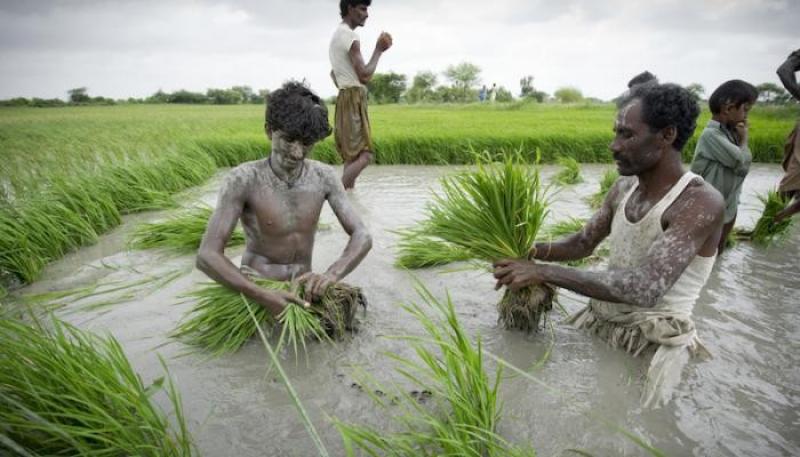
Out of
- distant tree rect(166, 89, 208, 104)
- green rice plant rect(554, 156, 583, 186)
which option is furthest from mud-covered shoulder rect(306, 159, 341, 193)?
distant tree rect(166, 89, 208, 104)

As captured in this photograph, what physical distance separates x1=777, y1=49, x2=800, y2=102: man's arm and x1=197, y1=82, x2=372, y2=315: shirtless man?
158 inches

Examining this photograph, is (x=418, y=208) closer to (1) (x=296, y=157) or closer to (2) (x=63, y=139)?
(1) (x=296, y=157)

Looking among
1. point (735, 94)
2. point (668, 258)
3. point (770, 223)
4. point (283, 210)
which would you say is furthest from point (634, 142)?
point (770, 223)

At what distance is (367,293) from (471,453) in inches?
64.2

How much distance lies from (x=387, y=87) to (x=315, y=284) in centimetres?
3946

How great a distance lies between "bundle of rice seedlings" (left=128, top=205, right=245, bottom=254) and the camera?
145 inches

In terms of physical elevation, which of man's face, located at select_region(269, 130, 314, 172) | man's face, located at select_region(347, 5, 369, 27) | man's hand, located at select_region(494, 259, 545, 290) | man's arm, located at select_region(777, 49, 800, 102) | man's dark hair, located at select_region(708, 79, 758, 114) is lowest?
man's hand, located at select_region(494, 259, 545, 290)

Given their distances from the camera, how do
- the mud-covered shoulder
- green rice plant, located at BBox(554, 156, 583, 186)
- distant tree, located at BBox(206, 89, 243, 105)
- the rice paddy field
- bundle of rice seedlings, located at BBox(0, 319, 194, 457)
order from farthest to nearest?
Result: distant tree, located at BBox(206, 89, 243, 105) → green rice plant, located at BBox(554, 156, 583, 186) → the mud-covered shoulder → the rice paddy field → bundle of rice seedlings, located at BBox(0, 319, 194, 457)

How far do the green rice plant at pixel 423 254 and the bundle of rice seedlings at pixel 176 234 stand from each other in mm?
1442

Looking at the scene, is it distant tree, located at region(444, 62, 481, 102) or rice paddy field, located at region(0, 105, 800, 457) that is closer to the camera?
rice paddy field, located at region(0, 105, 800, 457)

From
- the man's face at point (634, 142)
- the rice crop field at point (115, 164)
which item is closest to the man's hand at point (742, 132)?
the rice crop field at point (115, 164)

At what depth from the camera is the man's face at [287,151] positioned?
7.29 ft

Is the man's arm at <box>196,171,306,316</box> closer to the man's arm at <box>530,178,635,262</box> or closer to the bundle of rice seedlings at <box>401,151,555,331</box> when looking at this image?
the bundle of rice seedlings at <box>401,151,555,331</box>

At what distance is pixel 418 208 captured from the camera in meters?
5.23
